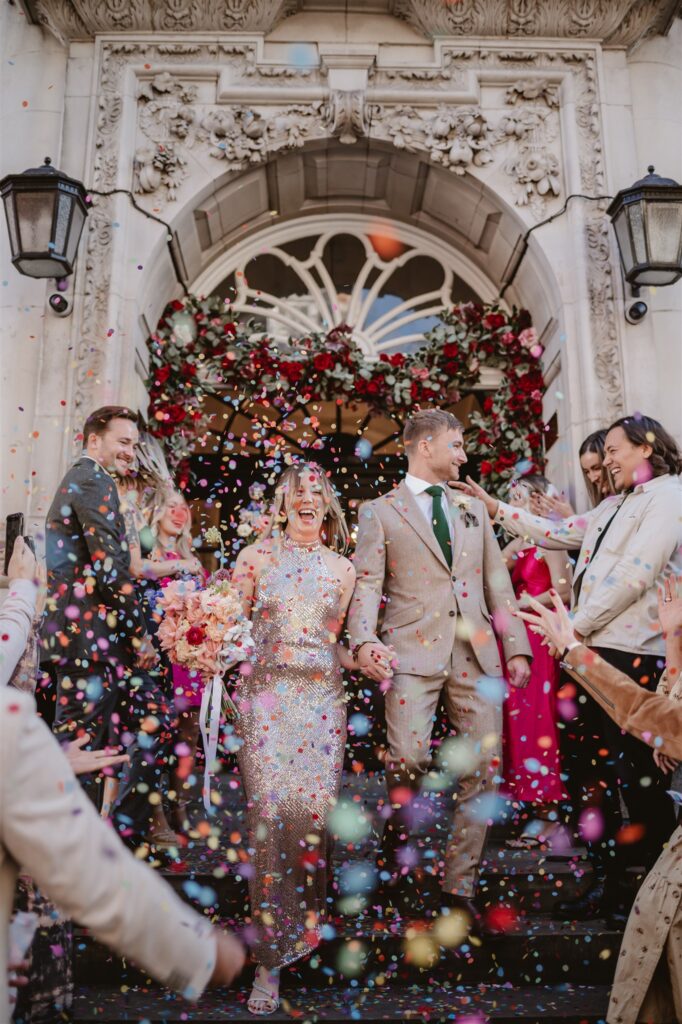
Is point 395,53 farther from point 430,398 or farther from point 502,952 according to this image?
point 502,952

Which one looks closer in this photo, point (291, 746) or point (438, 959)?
point (438, 959)

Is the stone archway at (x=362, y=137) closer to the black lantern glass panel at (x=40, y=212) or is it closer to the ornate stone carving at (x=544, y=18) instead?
the ornate stone carving at (x=544, y=18)

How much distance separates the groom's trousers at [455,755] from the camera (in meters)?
3.64

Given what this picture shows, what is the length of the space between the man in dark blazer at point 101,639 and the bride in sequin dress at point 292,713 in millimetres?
587

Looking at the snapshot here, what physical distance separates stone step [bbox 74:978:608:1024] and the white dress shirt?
6.38ft

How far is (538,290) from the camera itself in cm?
672

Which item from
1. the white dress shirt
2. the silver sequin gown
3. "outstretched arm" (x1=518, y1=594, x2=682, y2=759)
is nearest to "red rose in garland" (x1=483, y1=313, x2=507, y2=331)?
the white dress shirt

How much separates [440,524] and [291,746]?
131 centimetres

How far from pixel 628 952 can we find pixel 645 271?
14.3 ft

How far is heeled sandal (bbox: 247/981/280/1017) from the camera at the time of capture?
315cm

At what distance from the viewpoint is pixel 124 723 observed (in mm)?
4039

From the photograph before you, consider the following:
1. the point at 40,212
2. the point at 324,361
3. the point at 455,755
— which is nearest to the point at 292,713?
the point at 455,755

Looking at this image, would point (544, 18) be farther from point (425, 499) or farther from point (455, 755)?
point (455, 755)

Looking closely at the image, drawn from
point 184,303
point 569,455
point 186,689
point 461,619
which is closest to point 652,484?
point 461,619
